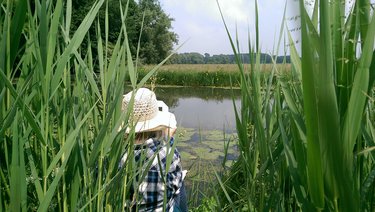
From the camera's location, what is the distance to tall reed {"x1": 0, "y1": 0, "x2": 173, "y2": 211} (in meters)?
0.56

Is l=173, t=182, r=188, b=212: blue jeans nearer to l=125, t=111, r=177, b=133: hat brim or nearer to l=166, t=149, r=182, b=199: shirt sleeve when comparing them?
l=166, t=149, r=182, b=199: shirt sleeve

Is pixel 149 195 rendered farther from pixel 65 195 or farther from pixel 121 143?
pixel 65 195

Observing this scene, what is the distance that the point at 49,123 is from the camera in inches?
27.6

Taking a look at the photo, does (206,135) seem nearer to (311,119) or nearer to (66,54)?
(66,54)

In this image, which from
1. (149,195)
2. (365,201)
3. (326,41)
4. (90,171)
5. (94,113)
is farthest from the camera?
(149,195)

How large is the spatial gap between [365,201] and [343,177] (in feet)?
0.47

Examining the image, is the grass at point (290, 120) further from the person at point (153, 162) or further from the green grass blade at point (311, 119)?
the person at point (153, 162)

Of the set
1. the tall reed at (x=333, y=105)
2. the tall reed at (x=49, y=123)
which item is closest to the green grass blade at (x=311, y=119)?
the tall reed at (x=333, y=105)

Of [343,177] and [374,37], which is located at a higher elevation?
[374,37]

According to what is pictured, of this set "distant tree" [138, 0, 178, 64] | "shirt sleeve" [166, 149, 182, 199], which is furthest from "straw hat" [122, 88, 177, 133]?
"distant tree" [138, 0, 178, 64]

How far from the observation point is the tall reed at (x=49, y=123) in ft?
1.84

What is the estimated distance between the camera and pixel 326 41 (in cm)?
36

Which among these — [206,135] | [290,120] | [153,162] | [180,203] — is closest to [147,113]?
[153,162]

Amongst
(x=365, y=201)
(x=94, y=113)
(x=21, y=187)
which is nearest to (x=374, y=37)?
(x=365, y=201)
